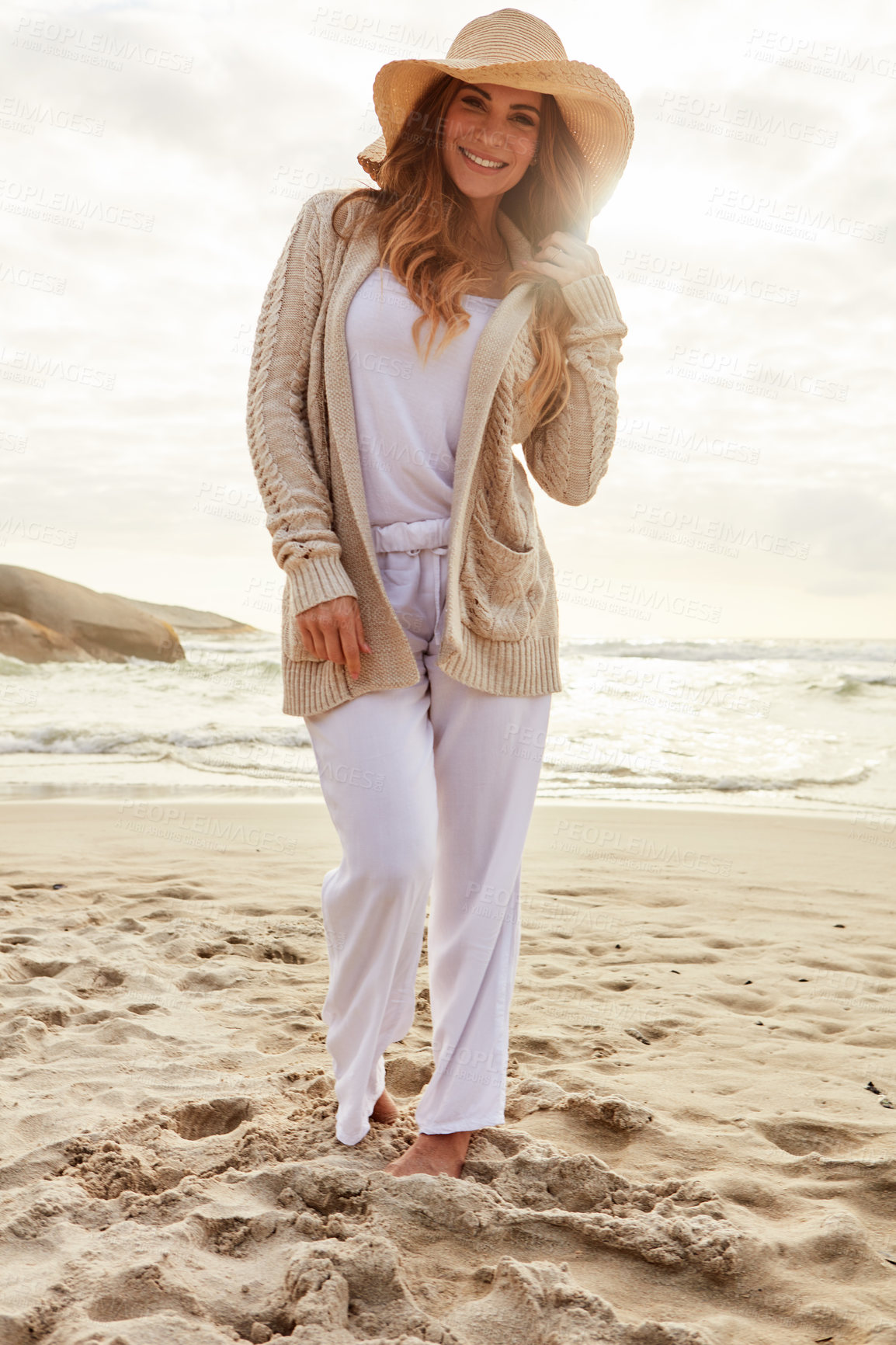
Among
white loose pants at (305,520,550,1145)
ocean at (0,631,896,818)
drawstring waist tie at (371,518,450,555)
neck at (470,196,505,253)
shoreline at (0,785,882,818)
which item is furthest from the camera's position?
ocean at (0,631,896,818)

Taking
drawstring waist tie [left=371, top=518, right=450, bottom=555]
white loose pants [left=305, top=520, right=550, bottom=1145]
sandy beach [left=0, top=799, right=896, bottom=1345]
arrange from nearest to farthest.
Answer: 1. sandy beach [left=0, top=799, right=896, bottom=1345]
2. white loose pants [left=305, top=520, right=550, bottom=1145]
3. drawstring waist tie [left=371, top=518, right=450, bottom=555]

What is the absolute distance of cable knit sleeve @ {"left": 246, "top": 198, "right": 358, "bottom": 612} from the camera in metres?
1.90

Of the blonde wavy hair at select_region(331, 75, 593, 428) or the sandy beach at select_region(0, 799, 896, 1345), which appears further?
the blonde wavy hair at select_region(331, 75, 593, 428)

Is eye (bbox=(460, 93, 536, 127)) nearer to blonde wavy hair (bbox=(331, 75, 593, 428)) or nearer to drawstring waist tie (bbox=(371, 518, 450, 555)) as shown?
blonde wavy hair (bbox=(331, 75, 593, 428))

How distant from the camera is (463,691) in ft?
6.61

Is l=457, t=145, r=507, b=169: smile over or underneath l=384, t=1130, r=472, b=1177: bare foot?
over

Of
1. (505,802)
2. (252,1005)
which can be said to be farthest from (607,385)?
(252,1005)

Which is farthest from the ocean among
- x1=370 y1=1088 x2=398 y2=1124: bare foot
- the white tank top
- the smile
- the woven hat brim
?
the smile

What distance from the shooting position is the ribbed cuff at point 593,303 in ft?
6.74

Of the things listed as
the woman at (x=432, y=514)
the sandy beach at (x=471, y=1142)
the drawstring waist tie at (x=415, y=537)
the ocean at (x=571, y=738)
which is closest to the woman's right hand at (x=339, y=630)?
the woman at (x=432, y=514)

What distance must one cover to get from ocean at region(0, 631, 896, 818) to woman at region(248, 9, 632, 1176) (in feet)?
16.2

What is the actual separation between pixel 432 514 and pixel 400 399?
24 cm

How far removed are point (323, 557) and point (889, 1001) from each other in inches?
99.3

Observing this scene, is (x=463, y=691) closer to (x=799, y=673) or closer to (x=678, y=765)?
(x=678, y=765)
